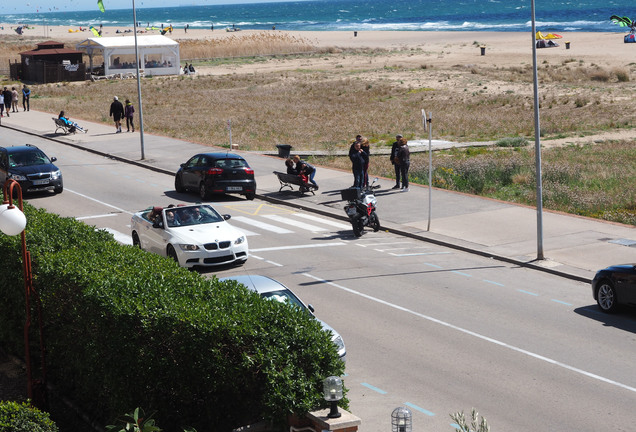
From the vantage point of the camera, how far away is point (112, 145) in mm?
40000

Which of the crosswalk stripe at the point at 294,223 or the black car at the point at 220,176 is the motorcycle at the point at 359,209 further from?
the black car at the point at 220,176

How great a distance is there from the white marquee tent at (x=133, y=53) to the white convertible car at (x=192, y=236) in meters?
59.4

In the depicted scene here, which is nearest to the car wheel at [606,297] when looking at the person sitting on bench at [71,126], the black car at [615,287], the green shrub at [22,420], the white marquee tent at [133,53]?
the black car at [615,287]

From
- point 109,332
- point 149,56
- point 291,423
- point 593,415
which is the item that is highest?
point 149,56

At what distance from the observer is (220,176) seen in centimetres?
2683

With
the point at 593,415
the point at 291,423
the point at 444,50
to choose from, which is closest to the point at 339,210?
the point at 593,415

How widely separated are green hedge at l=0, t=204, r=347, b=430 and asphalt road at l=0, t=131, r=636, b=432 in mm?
2412

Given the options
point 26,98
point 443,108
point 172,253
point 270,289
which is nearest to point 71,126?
point 26,98

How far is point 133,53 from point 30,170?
52633 mm

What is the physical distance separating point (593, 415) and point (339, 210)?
15187mm

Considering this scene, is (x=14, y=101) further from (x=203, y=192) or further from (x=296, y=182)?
(x=296, y=182)

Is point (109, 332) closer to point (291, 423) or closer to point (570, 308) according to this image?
point (291, 423)

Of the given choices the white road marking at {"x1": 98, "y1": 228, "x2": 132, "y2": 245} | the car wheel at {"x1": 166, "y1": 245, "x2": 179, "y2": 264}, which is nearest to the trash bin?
the white road marking at {"x1": 98, "y1": 228, "x2": 132, "y2": 245}

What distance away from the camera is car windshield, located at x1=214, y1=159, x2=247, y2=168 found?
2706 centimetres
